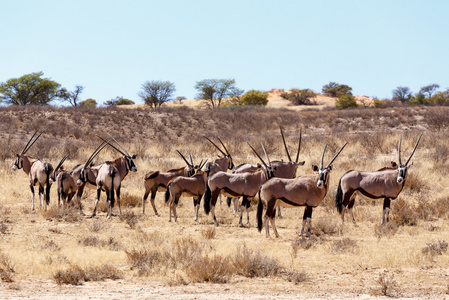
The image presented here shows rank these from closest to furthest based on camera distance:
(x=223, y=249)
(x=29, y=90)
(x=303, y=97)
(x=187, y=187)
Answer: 1. (x=223, y=249)
2. (x=187, y=187)
3. (x=29, y=90)
4. (x=303, y=97)

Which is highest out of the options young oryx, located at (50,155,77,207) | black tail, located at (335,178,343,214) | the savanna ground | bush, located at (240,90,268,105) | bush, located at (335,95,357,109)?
bush, located at (240,90,268,105)

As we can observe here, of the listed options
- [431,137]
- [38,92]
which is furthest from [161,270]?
[38,92]

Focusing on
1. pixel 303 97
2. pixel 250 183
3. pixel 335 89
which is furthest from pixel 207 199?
pixel 335 89

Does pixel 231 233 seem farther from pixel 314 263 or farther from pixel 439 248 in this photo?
pixel 439 248

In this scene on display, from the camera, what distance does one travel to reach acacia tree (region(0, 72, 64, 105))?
58.5 meters

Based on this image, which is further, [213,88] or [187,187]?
[213,88]

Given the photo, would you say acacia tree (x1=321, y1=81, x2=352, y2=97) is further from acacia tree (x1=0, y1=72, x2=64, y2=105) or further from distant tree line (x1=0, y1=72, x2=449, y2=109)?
acacia tree (x1=0, y1=72, x2=64, y2=105)

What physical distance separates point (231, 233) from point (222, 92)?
64131mm

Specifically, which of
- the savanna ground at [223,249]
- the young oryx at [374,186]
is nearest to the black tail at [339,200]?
the young oryx at [374,186]

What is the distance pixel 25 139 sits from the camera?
31.1m

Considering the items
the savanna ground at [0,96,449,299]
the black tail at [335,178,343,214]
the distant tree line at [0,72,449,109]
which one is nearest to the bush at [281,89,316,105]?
the distant tree line at [0,72,449,109]

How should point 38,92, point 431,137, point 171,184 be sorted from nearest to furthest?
1. point 171,184
2. point 431,137
3. point 38,92

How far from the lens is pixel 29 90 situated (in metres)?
59.0

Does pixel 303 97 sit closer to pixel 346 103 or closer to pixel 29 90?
pixel 346 103
